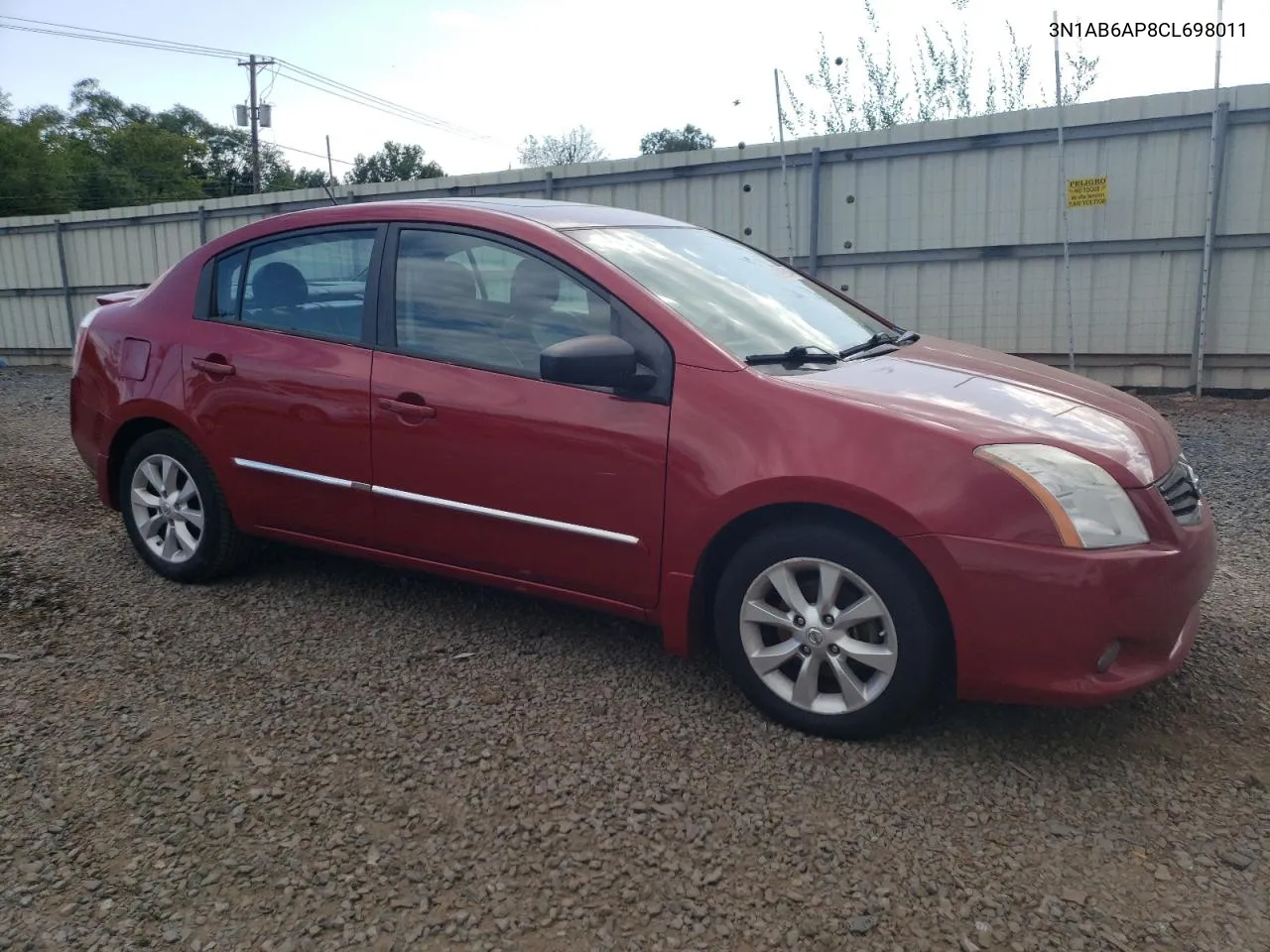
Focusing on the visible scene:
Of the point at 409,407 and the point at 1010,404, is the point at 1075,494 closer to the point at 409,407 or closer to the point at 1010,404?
the point at 1010,404

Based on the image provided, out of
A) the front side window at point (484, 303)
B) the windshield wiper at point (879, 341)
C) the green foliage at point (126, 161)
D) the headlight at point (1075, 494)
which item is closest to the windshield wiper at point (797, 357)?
the windshield wiper at point (879, 341)

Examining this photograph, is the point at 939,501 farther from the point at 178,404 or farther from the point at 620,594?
the point at 178,404

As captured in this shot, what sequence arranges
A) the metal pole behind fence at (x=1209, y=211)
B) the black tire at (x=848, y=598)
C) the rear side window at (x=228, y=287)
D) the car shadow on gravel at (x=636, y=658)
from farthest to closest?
the metal pole behind fence at (x=1209, y=211)
the rear side window at (x=228, y=287)
the car shadow on gravel at (x=636, y=658)
the black tire at (x=848, y=598)

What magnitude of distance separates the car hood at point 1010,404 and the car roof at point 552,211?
1092 mm

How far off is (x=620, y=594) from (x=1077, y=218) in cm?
796

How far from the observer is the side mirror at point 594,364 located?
3037 mm

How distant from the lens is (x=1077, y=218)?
30.9 feet

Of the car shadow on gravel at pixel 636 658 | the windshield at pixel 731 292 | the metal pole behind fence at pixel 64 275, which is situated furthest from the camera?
the metal pole behind fence at pixel 64 275

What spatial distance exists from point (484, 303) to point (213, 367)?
1.28 m

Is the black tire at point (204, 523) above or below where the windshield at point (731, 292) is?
below

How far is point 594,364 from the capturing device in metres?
3.04

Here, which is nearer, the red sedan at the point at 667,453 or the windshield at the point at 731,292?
the red sedan at the point at 667,453

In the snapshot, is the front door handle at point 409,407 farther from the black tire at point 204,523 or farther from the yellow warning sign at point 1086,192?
the yellow warning sign at point 1086,192

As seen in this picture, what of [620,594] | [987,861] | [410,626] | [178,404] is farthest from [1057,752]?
[178,404]
